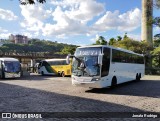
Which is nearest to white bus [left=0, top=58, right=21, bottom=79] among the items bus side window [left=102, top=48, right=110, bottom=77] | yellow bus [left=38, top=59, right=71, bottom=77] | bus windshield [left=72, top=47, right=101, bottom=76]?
yellow bus [left=38, top=59, right=71, bottom=77]

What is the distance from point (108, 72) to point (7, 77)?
18.5m

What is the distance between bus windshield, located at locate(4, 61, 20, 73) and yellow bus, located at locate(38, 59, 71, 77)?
6697mm

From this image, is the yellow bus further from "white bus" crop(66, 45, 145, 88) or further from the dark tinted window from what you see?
"white bus" crop(66, 45, 145, 88)

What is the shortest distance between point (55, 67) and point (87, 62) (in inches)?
914

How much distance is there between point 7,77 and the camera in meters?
32.5

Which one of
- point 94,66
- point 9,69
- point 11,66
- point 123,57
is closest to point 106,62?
point 94,66

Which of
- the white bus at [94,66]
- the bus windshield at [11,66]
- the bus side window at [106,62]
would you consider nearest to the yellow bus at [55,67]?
the bus windshield at [11,66]

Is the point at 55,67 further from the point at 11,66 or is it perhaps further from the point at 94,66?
the point at 94,66

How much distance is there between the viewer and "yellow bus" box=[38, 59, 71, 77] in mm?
37250

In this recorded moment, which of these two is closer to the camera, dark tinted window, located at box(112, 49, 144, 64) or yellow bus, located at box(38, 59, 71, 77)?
dark tinted window, located at box(112, 49, 144, 64)

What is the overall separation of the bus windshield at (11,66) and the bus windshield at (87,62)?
17669mm

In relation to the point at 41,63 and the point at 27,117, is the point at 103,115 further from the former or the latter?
the point at 41,63

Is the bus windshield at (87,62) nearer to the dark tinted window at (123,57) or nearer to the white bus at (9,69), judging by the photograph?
the dark tinted window at (123,57)

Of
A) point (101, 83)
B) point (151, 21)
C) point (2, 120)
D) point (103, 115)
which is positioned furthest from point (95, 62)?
point (151, 21)
